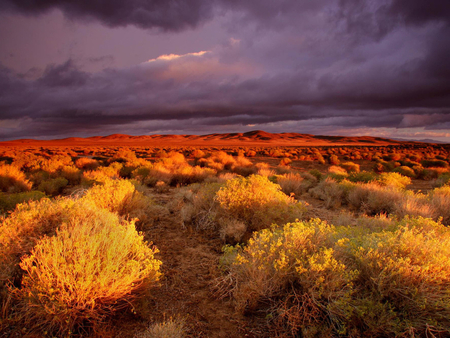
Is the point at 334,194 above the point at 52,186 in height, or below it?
below

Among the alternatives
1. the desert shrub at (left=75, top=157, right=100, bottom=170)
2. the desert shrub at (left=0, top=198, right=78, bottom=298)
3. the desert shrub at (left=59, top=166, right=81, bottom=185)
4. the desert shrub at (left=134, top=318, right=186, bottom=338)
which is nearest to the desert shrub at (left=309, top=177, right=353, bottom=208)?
the desert shrub at (left=134, top=318, right=186, bottom=338)

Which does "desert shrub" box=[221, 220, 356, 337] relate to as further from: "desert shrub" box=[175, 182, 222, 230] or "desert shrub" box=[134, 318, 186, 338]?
"desert shrub" box=[175, 182, 222, 230]

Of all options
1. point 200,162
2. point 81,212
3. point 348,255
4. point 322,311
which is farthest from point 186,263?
point 200,162

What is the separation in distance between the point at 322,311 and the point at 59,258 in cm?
311

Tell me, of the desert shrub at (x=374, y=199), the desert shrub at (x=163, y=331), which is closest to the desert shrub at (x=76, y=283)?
the desert shrub at (x=163, y=331)

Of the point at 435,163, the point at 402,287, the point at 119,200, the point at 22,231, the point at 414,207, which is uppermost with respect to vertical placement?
the point at 22,231

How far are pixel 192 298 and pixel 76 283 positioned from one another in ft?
5.04

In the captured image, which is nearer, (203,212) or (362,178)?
(203,212)

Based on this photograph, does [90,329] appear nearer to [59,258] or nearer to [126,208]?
[59,258]

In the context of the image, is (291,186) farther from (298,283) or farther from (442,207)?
(298,283)

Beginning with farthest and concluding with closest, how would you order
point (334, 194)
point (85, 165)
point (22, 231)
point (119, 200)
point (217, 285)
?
1. point (85, 165)
2. point (334, 194)
3. point (119, 200)
4. point (217, 285)
5. point (22, 231)

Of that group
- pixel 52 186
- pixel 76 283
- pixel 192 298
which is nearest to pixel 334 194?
pixel 192 298

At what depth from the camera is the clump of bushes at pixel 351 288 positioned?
8.29ft

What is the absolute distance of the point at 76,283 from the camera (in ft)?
8.16
